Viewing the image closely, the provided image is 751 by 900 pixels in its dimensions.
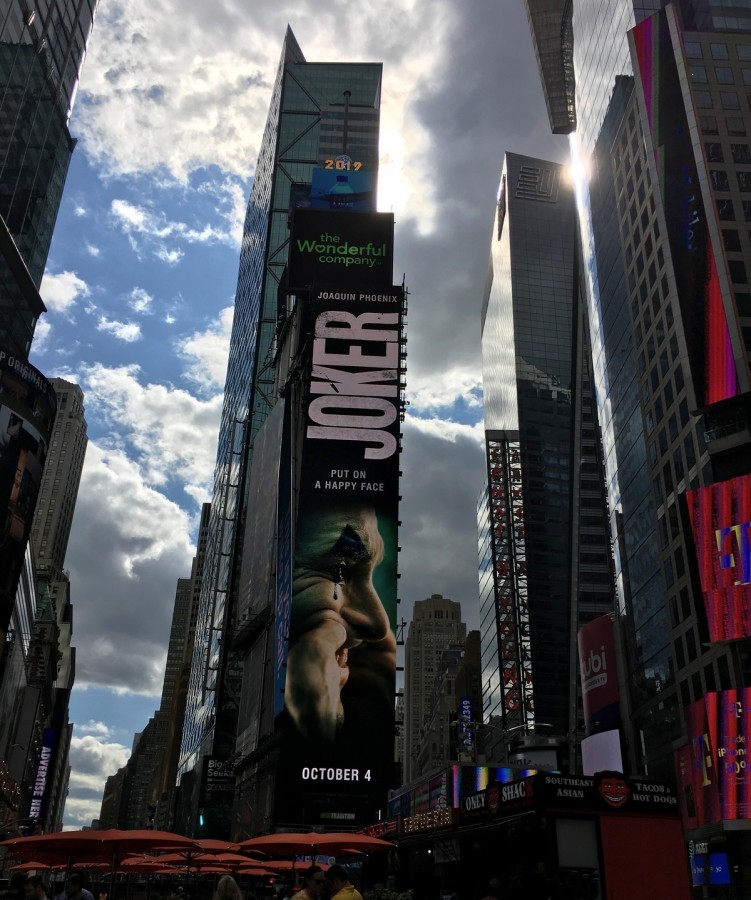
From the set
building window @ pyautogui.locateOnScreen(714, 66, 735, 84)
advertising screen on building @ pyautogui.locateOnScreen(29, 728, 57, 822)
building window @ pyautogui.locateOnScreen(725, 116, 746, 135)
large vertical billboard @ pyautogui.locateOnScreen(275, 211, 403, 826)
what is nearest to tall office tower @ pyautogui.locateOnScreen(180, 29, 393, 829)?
large vertical billboard @ pyautogui.locateOnScreen(275, 211, 403, 826)

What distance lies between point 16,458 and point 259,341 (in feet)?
176

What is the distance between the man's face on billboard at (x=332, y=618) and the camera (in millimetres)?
53125

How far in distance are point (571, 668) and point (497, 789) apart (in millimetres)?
120132

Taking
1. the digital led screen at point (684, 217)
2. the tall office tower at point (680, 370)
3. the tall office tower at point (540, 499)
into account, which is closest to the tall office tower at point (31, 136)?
the tall office tower at point (680, 370)

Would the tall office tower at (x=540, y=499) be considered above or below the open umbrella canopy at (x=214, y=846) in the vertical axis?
above

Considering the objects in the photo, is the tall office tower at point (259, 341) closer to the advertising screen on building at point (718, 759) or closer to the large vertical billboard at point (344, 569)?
the large vertical billboard at point (344, 569)

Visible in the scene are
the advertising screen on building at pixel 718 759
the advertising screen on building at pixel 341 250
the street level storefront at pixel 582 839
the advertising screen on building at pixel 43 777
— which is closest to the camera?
the street level storefront at pixel 582 839

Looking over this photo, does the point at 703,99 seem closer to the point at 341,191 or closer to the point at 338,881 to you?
the point at 341,191

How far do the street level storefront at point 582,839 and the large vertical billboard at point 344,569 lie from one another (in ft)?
104

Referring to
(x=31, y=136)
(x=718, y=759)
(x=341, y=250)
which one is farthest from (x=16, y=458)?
(x=718, y=759)

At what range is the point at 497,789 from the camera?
20578mm

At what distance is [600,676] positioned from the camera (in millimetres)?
91000

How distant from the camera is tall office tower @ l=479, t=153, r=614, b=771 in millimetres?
138875

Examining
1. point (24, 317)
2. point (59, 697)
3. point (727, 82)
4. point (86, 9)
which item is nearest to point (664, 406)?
point (727, 82)
